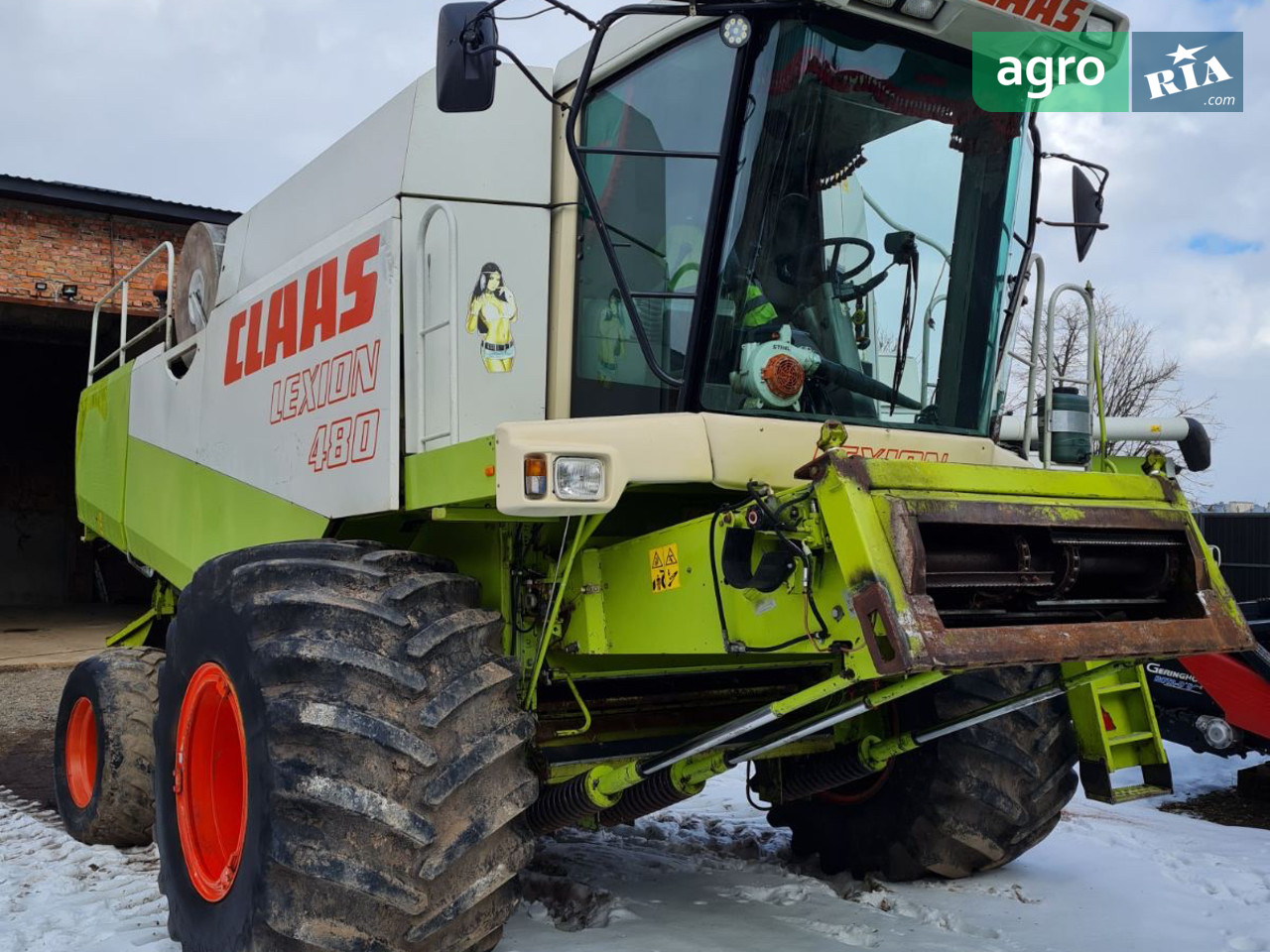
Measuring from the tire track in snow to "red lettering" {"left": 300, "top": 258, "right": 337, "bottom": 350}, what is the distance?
2111 millimetres

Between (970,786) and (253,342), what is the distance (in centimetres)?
328

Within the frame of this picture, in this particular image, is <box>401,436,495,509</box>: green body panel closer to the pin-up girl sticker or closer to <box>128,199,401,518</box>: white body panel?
<box>128,199,401,518</box>: white body panel

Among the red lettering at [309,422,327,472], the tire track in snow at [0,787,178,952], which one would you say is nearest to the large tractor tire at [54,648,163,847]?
the tire track in snow at [0,787,178,952]

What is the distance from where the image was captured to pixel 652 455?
331cm

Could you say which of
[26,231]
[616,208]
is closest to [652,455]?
[616,208]

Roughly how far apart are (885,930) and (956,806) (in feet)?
1.92

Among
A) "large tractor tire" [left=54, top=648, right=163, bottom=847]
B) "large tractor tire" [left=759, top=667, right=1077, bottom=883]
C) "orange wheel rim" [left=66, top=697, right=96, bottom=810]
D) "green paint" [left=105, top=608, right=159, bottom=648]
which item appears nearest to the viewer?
"large tractor tire" [left=759, top=667, right=1077, bottom=883]

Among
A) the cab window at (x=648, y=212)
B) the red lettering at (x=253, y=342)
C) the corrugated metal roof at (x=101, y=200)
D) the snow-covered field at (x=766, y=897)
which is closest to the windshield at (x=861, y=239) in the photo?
the cab window at (x=648, y=212)

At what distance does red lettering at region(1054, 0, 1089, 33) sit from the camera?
12.2ft

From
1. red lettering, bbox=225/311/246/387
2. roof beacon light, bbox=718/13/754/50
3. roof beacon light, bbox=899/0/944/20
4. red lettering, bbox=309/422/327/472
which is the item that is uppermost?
roof beacon light, bbox=899/0/944/20

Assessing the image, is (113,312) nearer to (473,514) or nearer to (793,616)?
(473,514)

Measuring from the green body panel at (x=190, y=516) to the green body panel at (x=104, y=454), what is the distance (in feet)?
0.64

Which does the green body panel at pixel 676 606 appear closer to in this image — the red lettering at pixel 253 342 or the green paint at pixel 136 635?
the red lettering at pixel 253 342

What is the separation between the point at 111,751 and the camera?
5375 mm
